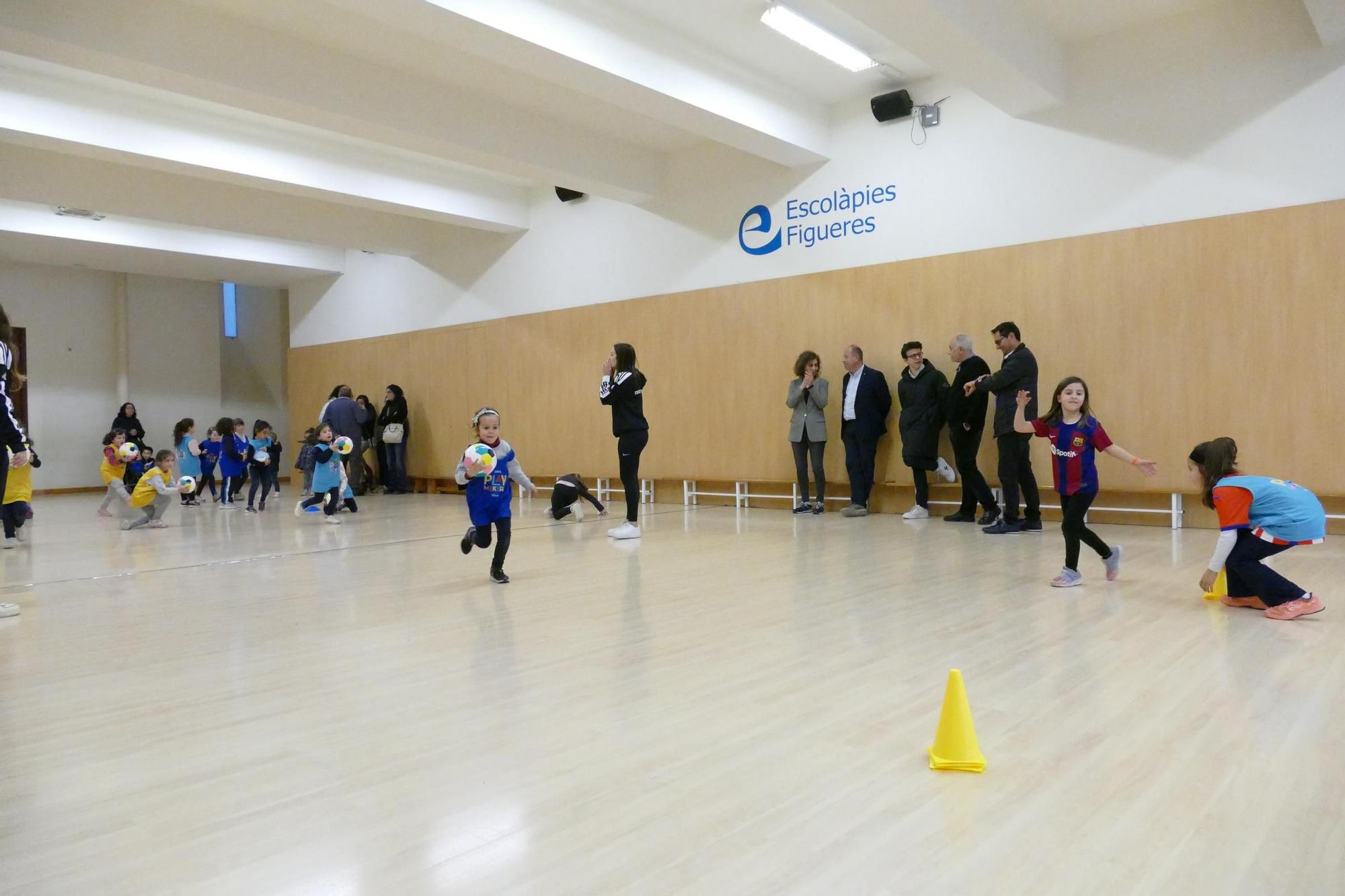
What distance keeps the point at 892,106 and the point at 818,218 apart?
4.33 ft

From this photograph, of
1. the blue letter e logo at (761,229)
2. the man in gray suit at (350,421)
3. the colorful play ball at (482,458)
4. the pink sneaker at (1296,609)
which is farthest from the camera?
the man in gray suit at (350,421)

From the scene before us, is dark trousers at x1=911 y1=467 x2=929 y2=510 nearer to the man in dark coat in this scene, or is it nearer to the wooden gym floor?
the man in dark coat

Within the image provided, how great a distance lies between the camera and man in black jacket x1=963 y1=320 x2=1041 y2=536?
6.96 meters

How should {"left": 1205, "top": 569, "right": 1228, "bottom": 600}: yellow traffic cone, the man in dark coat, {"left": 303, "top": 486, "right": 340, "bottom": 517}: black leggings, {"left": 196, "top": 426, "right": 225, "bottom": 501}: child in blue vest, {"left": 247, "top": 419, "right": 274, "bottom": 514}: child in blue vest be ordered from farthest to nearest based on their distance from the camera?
{"left": 196, "top": 426, "right": 225, "bottom": 501}: child in blue vest
{"left": 247, "top": 419, "right": 274, "bottom": 514}: child in blue vest
{"left": 303, "top": 486, "right": 340, "bottom": 517}: black leggings
the man in dark coat
{"left": 1205, "top": 569, "right": 1228, "bottom": 600}: yellow traffic cone

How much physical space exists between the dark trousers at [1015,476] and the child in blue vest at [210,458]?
9.68 m

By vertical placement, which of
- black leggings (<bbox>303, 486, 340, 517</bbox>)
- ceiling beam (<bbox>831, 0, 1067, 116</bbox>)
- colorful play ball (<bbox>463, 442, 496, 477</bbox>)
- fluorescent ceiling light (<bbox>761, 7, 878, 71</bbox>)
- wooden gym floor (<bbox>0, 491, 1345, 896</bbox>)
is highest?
fluorescent ceiling light (<bbox>761, 7, 878, 71</bbox>)

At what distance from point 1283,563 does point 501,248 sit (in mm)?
10141

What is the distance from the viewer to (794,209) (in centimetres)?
956

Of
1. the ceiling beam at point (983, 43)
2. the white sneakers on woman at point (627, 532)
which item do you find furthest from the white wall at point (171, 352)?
the ceiling beam at point (983, 43)

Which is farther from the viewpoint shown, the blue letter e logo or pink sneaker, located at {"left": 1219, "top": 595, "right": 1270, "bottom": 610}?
the blue letter e logo

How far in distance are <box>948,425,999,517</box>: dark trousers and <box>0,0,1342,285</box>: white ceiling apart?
9.30 feet

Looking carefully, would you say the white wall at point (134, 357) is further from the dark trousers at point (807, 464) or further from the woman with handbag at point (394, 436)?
the dark trousers at point (807, 464)

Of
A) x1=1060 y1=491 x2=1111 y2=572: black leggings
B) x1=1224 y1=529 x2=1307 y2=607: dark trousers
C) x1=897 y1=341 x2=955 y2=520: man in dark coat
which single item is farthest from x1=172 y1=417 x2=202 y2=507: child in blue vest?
x1=1224 y1=529 x2=1307 y2=607: dark trousers

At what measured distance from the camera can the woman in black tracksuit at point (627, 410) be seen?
708 centimetres
